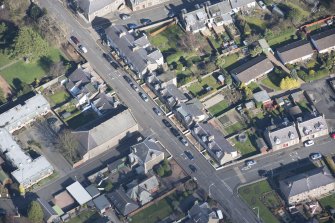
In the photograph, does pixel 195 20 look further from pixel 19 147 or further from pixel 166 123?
pixel 19 147

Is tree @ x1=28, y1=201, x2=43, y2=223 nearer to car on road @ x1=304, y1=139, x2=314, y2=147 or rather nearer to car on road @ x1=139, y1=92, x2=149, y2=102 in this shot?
car on road @ x1=139, y1=92, x2=149, y2=102

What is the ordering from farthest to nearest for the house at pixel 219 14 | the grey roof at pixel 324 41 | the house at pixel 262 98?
1. the house at pixel 219 14
2. the grey roof at pixel 324 41
3. the house at pixel 262 98

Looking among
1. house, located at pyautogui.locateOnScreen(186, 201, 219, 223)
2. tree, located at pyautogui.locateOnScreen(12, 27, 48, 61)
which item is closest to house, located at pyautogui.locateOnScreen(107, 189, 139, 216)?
house, located at pyautogui.locateOnScreen(186, 201, 219, 223)

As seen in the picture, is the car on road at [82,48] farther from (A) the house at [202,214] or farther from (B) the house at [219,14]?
(A) the house at [202,214]

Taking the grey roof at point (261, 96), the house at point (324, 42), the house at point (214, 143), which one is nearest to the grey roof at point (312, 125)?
the grey roof at point (261, 96)

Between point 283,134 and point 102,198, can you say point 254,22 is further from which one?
point 102,198

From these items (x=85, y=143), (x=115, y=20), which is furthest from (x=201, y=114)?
(x=115, y=20)
